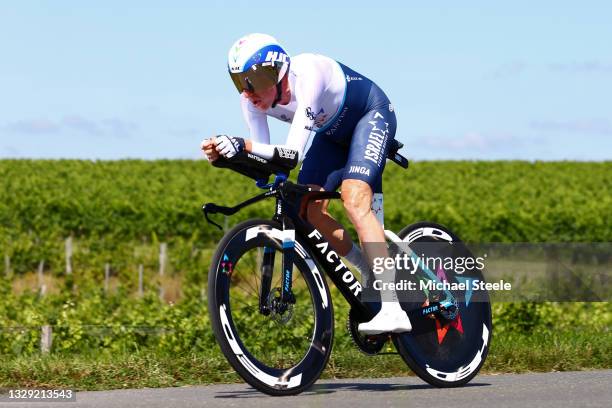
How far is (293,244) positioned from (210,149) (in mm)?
817

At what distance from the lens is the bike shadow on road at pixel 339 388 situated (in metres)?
6.82

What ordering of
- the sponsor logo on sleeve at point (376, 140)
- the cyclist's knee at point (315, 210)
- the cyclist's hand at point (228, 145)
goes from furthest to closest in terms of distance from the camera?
1. the cyclist's knee at point (315, 210)
2. the sponsor logo on sleeve at point (376, 140)
3. the cyclist's hand at point (228, 145)

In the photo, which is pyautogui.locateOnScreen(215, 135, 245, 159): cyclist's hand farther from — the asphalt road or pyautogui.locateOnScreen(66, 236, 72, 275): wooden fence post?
pyautogui.locateOnScreen(66, 236, 72, 275): wooden fence post

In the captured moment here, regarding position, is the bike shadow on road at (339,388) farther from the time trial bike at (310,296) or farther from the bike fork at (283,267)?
the bike fork at (283,267)

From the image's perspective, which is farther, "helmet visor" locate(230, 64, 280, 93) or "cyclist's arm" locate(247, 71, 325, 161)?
"helmet visor" locate(230, 64, 280, 93)

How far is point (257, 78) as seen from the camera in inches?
262

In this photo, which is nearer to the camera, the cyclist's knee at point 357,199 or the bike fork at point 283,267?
the bike fork at point 283,267

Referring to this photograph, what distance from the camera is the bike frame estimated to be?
667 cm

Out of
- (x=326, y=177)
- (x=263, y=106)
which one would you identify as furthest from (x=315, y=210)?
(x=263, y=106)

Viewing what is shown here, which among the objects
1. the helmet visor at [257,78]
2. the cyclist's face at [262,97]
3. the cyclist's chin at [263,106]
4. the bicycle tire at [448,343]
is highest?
the helmet visor at [257,78]

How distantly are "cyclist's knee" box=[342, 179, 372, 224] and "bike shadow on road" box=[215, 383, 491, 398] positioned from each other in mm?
1104

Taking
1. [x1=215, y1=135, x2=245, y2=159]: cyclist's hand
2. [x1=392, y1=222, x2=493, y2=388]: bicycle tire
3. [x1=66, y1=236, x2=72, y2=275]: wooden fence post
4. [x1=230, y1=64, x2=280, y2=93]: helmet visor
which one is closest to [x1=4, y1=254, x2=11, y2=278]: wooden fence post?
[x1=66, y1=236, x2=72, y2=275]: wooden fence post

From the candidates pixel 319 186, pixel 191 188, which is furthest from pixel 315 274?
pixel 191 188

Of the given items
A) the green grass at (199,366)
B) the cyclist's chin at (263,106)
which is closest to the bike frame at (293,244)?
the cyclist's chin at (263,106)
